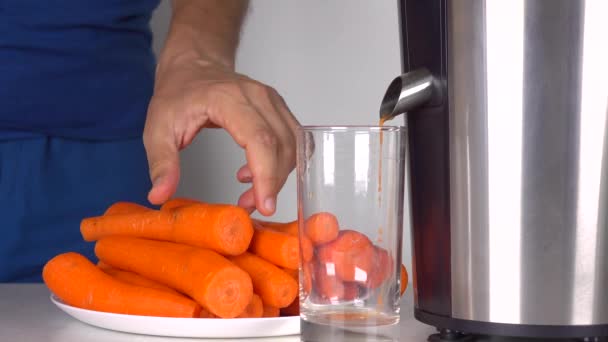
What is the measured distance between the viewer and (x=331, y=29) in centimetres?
234

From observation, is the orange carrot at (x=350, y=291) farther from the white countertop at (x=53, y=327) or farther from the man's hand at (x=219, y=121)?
the man's hand at (x=219, y=121)

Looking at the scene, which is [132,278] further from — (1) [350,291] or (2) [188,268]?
(1) [350,291]

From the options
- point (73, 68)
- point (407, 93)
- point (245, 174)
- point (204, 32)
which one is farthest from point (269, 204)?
point (73, 68)

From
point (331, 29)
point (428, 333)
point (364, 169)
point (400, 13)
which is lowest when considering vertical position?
point (428, 333)

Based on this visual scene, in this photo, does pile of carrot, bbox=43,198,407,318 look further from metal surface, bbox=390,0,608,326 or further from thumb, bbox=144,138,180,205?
metal surface, bbox=390,0,608,326

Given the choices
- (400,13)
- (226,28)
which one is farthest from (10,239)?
(400,13)

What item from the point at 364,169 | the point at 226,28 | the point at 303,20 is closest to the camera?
the point at 364,169

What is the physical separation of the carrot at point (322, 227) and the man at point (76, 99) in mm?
562

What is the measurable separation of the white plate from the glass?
0.28 feet

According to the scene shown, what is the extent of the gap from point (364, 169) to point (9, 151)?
986 mm

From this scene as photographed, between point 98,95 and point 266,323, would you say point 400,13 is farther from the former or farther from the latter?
point 98,95

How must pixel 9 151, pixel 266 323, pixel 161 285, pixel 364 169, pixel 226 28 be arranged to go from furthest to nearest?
pixel 9 151
pixel 226 28
pixel 161 285
pixel 266 323
pixel 364 169

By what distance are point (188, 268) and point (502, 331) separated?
0.29 meters

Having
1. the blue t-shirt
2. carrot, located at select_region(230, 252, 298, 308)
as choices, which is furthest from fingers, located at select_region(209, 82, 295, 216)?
the blue t-shirt
